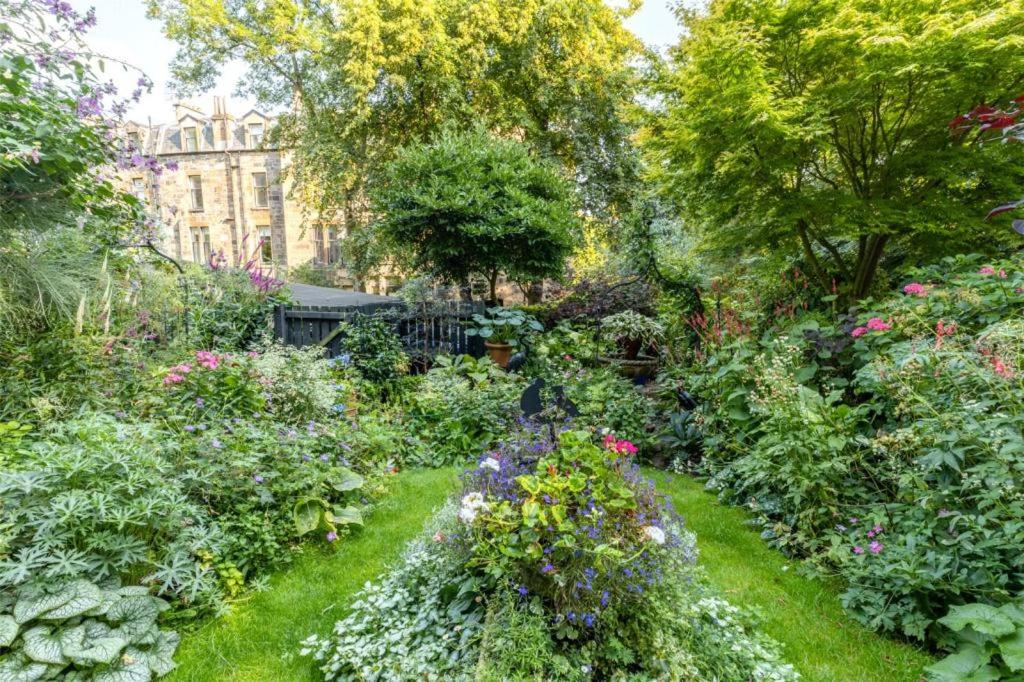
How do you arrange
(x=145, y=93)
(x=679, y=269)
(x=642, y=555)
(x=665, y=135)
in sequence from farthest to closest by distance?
(x=679, y=269)
(x=665, y=135)
(x=145, y=93)
(x=642, y=555)

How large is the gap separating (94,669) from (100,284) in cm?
303

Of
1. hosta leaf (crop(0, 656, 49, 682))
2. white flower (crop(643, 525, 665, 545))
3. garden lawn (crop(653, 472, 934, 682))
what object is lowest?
garden lawn (crop(653, 472, 934, 682))

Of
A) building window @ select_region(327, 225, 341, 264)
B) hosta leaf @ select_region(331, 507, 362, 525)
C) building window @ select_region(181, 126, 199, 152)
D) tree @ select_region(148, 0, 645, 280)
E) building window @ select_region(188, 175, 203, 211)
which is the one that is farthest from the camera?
building window @ select_region(181, 126, 199, 152)

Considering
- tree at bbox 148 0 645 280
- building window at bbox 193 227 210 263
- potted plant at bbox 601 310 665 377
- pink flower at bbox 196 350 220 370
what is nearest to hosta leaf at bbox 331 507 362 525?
pink flower at bbox 196 350 220 370

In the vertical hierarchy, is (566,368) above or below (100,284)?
below

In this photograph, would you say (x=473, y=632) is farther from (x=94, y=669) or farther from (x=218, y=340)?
(x=218, y=340)

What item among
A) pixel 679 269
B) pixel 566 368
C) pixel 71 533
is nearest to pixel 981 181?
pixel 679 269

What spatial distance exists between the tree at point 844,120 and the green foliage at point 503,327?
2.26 meters

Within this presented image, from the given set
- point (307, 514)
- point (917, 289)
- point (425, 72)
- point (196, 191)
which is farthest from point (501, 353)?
point (196, 191)

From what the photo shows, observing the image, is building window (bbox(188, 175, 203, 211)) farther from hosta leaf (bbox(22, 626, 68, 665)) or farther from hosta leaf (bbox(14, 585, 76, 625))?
hosta leaf (bbox(22, 626, 68, 665))

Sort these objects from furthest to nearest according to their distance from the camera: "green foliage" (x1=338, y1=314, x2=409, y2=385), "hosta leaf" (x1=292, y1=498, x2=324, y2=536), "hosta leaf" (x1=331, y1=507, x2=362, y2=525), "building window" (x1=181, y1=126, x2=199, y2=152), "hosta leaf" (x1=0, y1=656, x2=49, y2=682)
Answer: "building window" (x1=181, y1=126, x2=199, y2=152) < "green foliage" (x1=338, y1=314, x2=409, y2=385) < "hosta leaf" (x1=331, y1=507, x2=362, y2=525) < "hosta leaf" (x1=292, y1=498, x2=324, y2=536) < "hosta leaf" (x1=0, y1=656, x2=49, y2=682)

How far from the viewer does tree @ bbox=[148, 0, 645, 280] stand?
893 cm

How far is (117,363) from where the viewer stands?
3.76 m

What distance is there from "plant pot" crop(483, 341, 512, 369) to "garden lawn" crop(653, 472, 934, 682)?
3.10 meters
